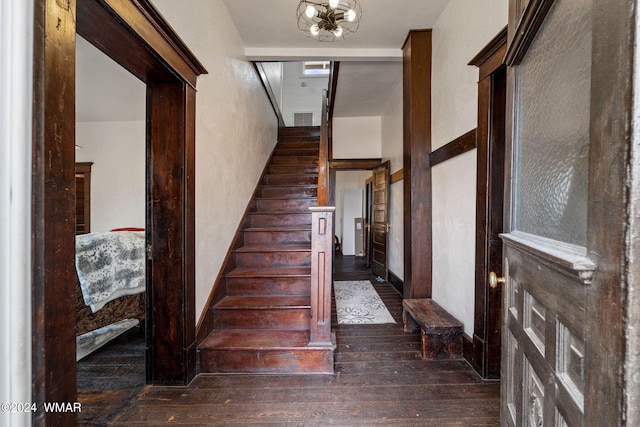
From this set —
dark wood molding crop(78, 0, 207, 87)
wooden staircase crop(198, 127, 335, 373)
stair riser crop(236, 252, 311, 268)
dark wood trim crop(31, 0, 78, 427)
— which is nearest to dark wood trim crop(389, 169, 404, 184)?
wooden staircase crop(198, 127, 335, 373)

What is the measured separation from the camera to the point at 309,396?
1.73 meters

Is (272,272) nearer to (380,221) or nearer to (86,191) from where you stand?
(380,221)

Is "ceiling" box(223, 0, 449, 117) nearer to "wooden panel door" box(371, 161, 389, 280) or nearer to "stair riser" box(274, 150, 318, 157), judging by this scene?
"stair riser" box(274, 150, 318, 157)

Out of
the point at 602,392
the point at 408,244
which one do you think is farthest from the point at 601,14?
the point at 408,244

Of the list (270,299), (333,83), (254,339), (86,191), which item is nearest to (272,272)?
(270,299)

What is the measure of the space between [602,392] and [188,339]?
2.04 metres

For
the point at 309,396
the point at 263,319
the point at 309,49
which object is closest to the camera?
the point at 309,396

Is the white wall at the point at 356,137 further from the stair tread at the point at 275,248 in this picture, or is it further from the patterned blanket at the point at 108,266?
the patterned blanket at the point at 108,266

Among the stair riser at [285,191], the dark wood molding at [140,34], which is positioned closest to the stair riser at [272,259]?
the stair riser at [285,191]

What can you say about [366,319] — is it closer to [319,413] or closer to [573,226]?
[319,413]

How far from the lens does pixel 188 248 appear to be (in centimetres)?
185

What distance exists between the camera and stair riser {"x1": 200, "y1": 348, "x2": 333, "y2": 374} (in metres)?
1.98

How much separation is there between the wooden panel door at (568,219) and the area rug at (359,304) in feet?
6.52

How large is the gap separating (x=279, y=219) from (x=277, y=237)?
1.17 feet
